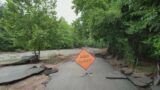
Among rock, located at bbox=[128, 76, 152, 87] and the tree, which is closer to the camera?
rock, located at bbox=[128, 76, 152, 87]

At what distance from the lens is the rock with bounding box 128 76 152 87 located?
28.1ft

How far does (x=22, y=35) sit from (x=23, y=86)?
8.76 metres

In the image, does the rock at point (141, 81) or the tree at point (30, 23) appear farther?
the tree at point (30, 23)

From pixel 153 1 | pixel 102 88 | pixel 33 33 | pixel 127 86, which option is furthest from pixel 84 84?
pixel 33 33

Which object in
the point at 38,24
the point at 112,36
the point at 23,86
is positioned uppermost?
the point at 38,24

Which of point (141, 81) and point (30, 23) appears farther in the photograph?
point (30, 23)

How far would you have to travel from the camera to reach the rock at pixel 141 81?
8.55 metres

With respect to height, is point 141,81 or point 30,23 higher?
point 30,23

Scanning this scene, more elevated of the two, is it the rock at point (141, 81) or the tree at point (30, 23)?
the tree at point (30, 23)

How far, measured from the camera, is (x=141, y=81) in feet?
29.4

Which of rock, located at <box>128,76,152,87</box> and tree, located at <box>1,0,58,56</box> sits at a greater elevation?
tree, located at <box>1,0,58,56</box>

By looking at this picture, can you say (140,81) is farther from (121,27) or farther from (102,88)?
(121,27)

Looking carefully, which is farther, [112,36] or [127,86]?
[112,36]

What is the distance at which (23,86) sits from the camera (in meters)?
9.08
